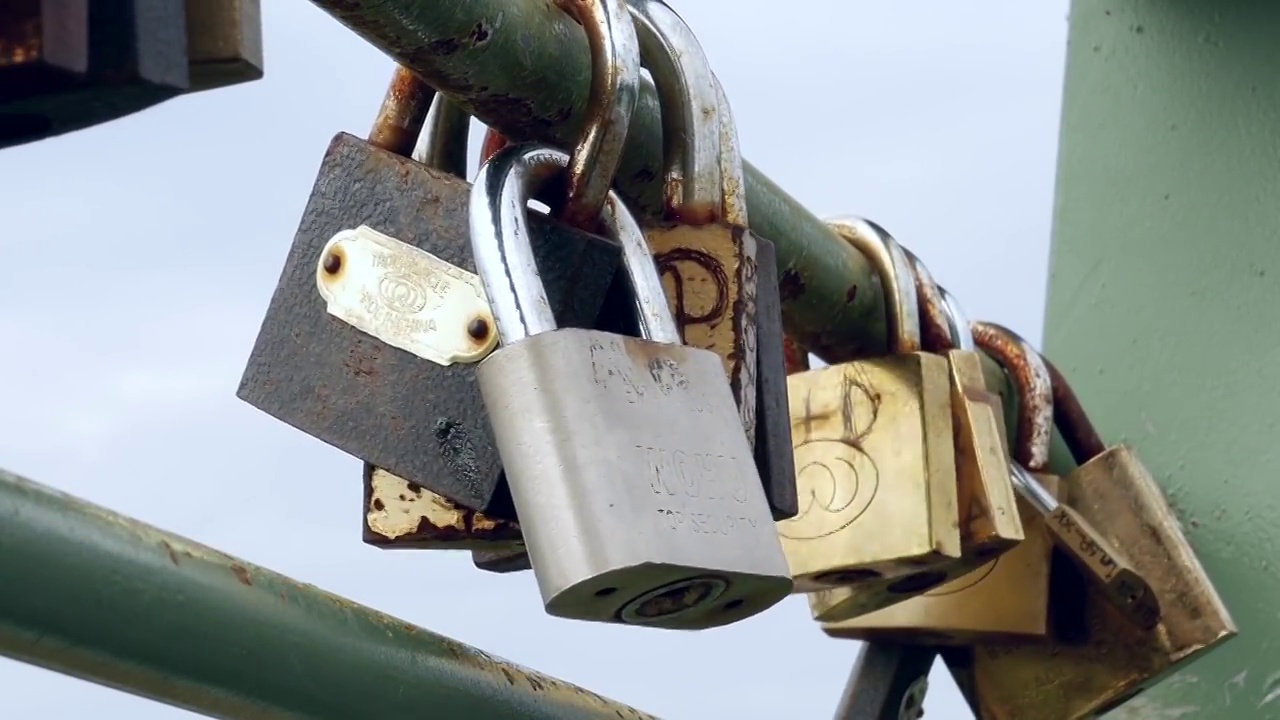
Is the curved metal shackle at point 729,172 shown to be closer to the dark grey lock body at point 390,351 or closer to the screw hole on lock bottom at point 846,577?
the dark grey lock body at point 390,351

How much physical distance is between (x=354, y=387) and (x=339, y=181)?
0.30 ft

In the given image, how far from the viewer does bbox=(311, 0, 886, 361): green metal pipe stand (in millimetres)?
802

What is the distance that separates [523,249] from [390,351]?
3.1 inches

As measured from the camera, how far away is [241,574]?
0.74 metres

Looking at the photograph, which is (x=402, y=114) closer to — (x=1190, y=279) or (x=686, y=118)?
(x=686, y=118)

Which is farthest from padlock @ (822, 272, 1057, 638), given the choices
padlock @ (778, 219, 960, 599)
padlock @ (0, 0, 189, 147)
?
padlock @ (0, 0, 189, 147)

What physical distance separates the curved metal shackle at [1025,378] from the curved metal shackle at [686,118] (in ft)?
1.69

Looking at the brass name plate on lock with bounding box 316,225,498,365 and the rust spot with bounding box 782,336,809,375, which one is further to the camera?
the rust spot with bounding box 782,336,809,375

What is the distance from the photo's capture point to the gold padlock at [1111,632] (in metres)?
1.48

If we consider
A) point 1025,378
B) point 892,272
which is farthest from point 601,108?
point 1025,378

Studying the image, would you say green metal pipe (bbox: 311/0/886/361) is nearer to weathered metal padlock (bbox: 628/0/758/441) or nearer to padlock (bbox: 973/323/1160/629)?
weathered metal padlock (bbox: 628/0/758/441)

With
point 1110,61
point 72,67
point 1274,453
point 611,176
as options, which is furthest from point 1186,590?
point 72,67

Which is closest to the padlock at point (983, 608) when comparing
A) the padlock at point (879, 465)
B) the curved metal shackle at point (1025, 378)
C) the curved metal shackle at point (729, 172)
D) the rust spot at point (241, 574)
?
the curved metal shackle at point (1025, 378)

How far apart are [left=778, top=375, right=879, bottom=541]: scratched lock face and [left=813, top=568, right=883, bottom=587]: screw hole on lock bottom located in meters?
0.02
